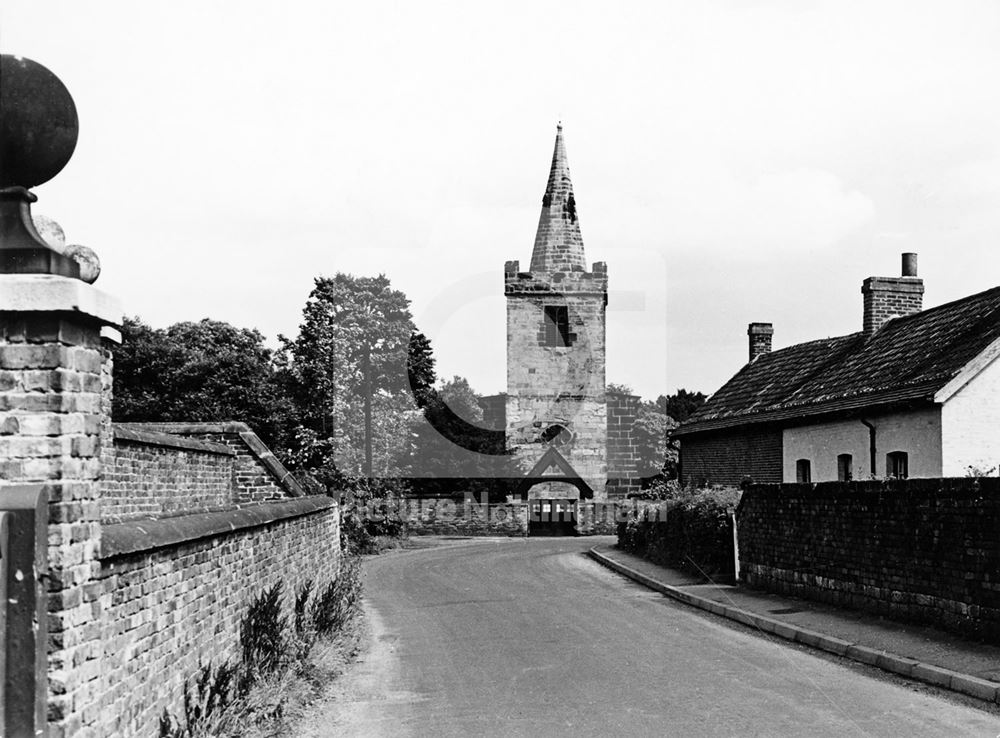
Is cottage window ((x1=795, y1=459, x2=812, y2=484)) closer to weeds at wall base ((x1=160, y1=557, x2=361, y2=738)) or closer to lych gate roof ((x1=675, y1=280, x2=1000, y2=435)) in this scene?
lych gate roof ((x1=675, y1=280, x2=1000, y2=435))

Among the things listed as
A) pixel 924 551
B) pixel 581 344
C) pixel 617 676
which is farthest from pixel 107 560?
pixel 581 344

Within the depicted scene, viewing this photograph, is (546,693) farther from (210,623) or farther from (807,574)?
(807,574)

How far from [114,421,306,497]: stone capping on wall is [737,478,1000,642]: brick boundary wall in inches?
339

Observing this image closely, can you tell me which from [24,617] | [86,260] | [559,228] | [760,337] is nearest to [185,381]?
[559,228]

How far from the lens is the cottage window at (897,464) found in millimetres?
21650

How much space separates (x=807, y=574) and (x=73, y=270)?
44.2 ft

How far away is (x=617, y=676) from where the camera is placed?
412 inches

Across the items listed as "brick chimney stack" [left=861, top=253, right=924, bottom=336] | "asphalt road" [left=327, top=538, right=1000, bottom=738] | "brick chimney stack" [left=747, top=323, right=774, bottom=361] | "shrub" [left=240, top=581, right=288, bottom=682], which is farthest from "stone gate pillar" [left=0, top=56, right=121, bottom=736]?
"brick chimney stack" [left=747, top=323, right=774, bottom=361]

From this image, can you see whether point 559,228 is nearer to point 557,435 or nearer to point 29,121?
point 557,435

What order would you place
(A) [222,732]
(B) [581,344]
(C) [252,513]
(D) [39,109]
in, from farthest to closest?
(B) [581,344], (C) [252,513], (A) [222,732], (D) [39,109]

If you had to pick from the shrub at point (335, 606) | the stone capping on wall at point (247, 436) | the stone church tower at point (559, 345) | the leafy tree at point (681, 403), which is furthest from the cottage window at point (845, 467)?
the leafy tree at point (681, 403)

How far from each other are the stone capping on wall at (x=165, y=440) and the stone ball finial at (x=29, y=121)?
9.26 m

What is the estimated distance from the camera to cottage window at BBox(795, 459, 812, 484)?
26172 millimetres

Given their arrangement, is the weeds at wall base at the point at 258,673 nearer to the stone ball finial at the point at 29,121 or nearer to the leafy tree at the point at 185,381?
the stone ball finial at the point at 29,121
